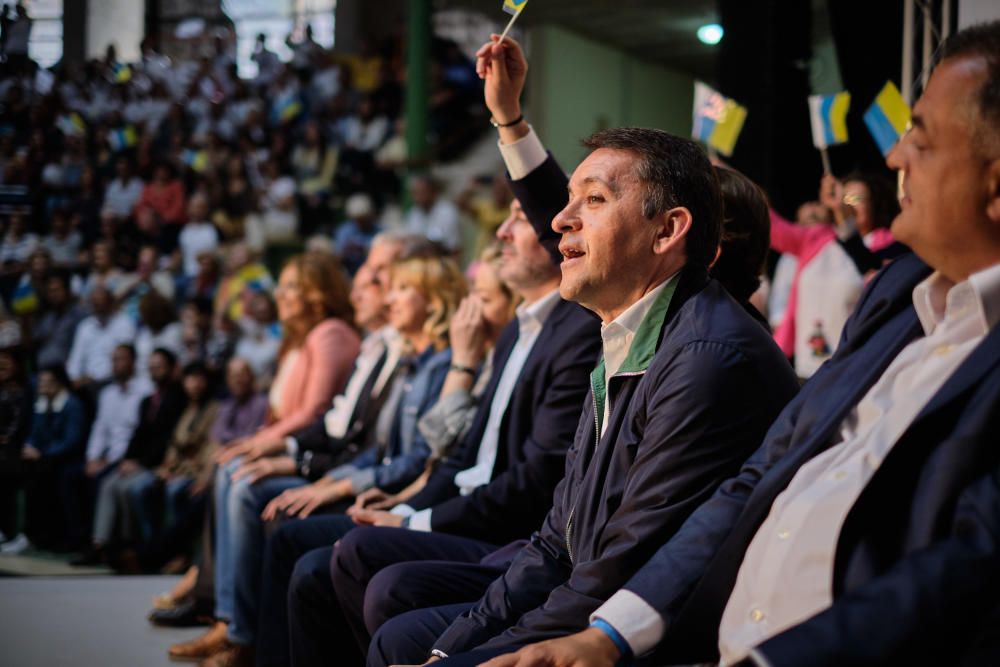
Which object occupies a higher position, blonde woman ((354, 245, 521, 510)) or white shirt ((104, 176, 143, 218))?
white shirt ((104, 176, 143, 218))

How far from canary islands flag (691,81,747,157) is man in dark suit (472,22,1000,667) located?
8.04 feet

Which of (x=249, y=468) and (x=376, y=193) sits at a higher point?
(x=376, y=193)

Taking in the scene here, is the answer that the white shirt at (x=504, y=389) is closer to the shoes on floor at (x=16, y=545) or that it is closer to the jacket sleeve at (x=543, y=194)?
the jacket sleeve at (x=543, y=194)

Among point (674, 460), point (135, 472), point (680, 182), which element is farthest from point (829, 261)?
point (135, 472)

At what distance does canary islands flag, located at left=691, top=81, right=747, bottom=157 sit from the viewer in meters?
3.79

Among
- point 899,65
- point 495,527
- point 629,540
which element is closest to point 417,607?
point 495,527

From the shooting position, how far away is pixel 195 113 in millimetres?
11898

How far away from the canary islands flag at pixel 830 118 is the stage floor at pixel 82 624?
2593 mm

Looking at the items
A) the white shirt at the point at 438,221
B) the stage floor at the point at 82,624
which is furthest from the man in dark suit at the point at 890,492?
the white shirt at the point at 438,221

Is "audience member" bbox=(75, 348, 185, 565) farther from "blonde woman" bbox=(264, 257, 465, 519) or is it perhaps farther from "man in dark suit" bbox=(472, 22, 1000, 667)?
"man in dark suit" bbox=(472, 22, 1000, 667)

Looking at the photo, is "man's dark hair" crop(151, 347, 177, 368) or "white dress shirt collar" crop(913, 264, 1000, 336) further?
"man's dark hair" crop(151, 347, 177, 368)

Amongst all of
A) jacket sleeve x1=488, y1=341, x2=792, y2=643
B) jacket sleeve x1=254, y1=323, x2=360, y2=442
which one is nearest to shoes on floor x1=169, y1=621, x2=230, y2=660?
jacket sleeve x1=254, y1=323, x2=360, y2=442

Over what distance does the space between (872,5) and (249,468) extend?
11.2ft

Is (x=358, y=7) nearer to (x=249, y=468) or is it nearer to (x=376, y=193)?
(x=376, y=193)
